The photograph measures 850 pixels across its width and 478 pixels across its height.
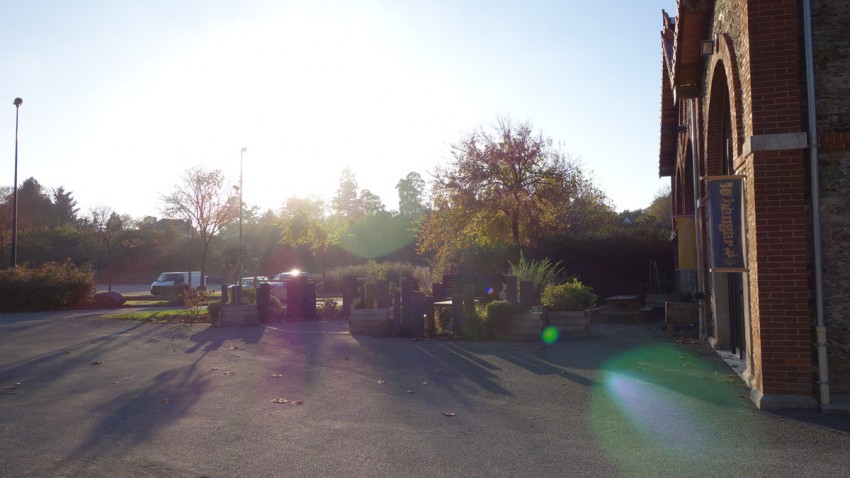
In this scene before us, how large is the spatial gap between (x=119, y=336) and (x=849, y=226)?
1512 centimetres

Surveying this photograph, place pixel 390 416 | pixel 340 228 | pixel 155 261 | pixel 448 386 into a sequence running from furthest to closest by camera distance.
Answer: pixel 155 261 < pixel 340 228 < pixel 448 386 < pixel 390 416

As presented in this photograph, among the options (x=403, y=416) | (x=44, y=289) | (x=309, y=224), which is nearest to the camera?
(x=403, y=416)

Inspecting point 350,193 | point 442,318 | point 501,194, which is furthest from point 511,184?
point 350,193

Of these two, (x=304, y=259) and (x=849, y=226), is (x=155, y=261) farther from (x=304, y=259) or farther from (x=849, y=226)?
(x=849, y=226)

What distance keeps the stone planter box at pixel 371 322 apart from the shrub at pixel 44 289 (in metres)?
17.4

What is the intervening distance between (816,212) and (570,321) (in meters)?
7.30

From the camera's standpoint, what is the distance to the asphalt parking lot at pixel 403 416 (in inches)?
221

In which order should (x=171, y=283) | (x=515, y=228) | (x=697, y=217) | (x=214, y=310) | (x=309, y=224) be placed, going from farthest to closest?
(x=171, y=283) < (x=309, y=224) < (x=515, y=228) < (x=214, y=310) < (x=697, y=217)

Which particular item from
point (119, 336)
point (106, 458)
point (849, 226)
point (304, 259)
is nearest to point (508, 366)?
point (849, 226)

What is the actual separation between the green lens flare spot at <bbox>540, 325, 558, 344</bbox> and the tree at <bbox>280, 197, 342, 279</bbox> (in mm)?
24637

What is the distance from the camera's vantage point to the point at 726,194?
8352mm

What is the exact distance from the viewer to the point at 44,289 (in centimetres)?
2730

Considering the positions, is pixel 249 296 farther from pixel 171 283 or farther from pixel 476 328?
pixel 171 283

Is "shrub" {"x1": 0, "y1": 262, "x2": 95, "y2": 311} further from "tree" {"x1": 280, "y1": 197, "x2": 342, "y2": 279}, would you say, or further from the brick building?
the brick building
